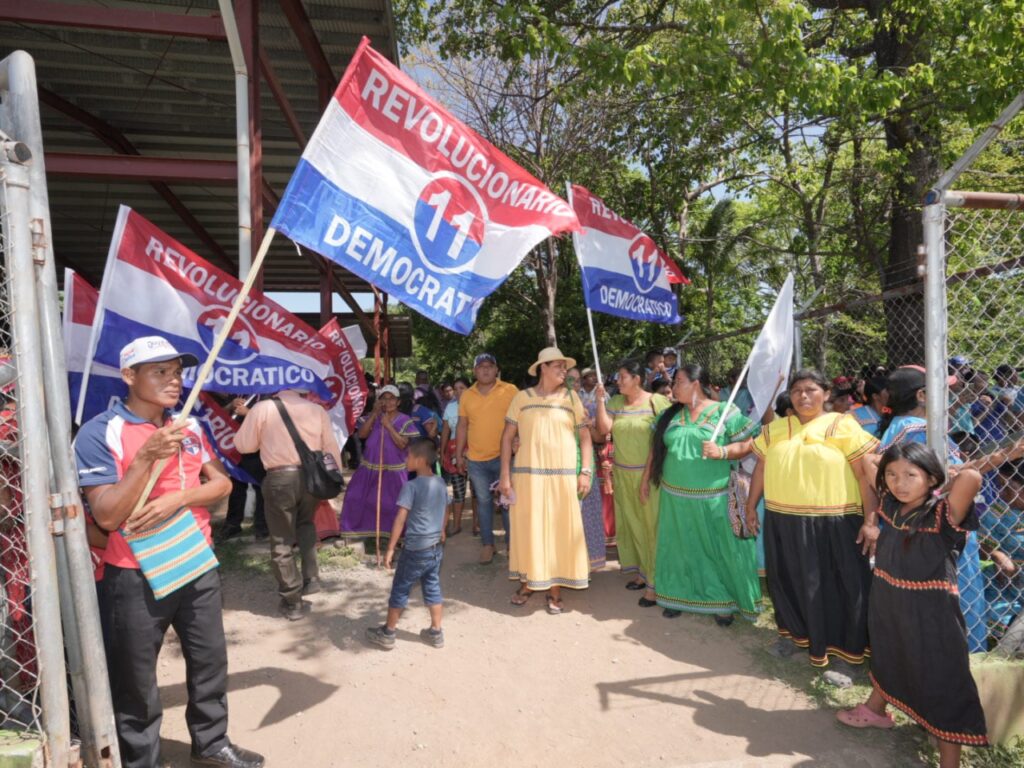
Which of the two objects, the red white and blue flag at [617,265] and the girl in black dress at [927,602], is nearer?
the girl in black dress at [927,602]

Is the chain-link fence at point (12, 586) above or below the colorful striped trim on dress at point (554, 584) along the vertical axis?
above

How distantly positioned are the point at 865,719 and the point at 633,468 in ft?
7.46

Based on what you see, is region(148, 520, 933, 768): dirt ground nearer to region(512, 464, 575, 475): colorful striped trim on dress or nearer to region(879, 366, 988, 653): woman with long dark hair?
region(879, 366, 988, 653): woman with long dark hair

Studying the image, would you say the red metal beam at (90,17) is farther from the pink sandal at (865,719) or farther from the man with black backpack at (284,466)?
the pink sandal at (865,719)

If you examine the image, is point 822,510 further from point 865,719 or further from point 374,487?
point 374,487

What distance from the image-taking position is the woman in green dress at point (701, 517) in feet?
14.5

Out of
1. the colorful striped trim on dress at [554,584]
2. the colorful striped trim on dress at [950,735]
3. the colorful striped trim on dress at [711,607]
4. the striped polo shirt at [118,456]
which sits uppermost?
the striped polo shirt at [118,456]

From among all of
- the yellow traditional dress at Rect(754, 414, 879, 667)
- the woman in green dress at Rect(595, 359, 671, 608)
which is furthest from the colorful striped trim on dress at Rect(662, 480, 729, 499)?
the yellow traditional dress at Rect(754, 414, 879, 667)

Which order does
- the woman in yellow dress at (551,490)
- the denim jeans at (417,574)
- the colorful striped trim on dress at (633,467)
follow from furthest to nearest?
the colorful striped trim on dress at (633,467) → the woman in yellow dress at (551,490) → the denim jeans at (417,574)

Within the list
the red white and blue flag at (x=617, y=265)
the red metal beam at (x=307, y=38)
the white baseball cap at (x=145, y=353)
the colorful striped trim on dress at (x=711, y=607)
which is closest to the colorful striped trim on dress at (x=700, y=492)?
the colorful striped trim on dress at (x=711, y=607)

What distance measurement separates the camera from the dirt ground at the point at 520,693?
3115 millimetres

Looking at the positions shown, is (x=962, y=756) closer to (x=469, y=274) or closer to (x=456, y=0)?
(x=469, y=274)

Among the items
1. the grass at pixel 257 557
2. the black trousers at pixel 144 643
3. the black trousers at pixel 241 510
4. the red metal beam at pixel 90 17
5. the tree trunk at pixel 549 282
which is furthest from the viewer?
the tree trunk at pixel 549 282

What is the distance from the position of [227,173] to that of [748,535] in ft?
20.2
